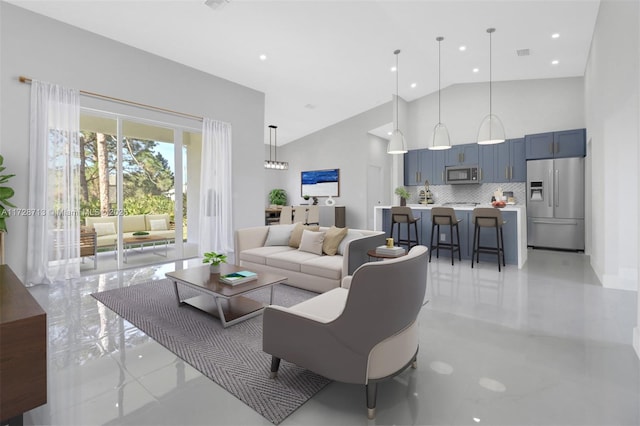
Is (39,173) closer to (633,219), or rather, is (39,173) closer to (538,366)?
(538,366)

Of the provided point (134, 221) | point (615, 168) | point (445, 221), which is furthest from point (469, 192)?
point (134, 221)

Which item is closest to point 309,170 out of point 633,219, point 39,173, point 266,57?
point 266,57

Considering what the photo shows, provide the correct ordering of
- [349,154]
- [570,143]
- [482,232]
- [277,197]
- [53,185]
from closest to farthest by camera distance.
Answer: [53,185] < [482,232] < [570,143] < [349,154] < [277,197]

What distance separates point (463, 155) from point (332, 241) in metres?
5.18

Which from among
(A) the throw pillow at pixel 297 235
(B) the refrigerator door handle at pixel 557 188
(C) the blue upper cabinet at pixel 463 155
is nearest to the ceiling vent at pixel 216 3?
(A) the throw pillow at pixel 297 235

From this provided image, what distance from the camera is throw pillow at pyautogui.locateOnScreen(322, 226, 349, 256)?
403cm

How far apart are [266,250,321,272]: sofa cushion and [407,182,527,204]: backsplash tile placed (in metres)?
5.18

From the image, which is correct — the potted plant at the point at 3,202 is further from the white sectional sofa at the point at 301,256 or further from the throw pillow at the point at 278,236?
the throw pillow at the point at 278,236

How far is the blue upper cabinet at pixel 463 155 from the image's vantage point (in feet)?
24.7

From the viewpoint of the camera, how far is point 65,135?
427cm

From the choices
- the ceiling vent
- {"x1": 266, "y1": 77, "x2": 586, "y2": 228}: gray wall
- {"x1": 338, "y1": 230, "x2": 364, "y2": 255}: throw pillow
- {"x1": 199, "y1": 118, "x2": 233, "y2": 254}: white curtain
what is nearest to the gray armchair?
{"x1": 338, "y1": 230, "x2": 364, "y2": 255}: throw pillow

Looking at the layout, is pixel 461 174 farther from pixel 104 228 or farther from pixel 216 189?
pixel 104 228

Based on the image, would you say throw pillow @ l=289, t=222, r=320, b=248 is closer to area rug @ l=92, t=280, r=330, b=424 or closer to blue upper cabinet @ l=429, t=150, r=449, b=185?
area rug @ l=92, t=280, r=330, b=424

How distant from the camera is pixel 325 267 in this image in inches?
140
